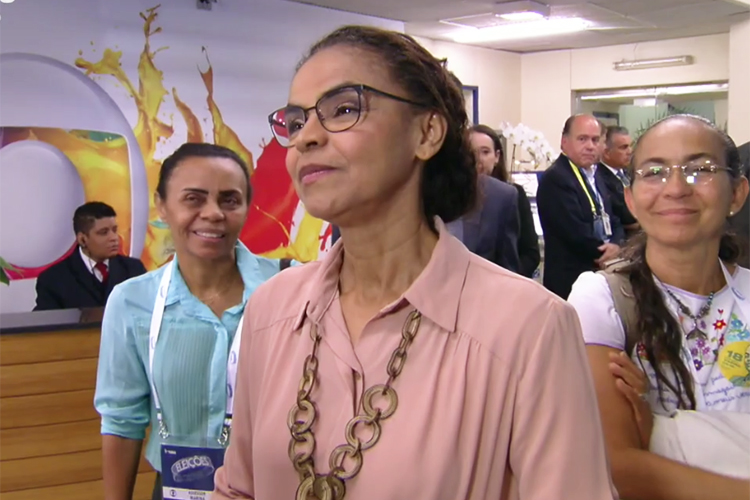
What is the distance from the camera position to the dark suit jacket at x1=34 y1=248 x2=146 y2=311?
14.6 ft

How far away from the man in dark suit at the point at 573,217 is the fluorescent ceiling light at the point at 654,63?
4.18 m

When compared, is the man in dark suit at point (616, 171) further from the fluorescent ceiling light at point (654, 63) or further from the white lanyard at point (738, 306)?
the fluorescent ceiling light at point (654, 63)

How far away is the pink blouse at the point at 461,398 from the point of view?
1069 millimetres

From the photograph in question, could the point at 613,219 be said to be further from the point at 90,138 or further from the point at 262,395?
the point at 262,395

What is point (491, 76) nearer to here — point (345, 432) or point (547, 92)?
point (547, 92)

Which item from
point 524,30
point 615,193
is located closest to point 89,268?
point 615,193

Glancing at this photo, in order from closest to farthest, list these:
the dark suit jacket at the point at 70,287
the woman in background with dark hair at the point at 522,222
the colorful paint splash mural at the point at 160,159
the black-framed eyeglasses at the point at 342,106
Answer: the black-framed eyeglasses at the point at 342,106 < the dark suit jacket at the point at 70,287 < the woman in background with dark hair at the point at 522,222 < the colorful paint splash mural at the point at 160,159

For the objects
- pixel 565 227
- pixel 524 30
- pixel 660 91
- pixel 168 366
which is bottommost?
pixel 168 366

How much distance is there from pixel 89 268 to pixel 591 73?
6457 millimetres

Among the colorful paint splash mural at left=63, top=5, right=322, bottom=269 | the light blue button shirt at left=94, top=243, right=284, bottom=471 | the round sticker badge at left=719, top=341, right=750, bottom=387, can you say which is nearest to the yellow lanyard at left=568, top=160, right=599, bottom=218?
the colorful paint splash mural at left=63, top=5, right=322, bottom=269

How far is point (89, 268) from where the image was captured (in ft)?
15.0

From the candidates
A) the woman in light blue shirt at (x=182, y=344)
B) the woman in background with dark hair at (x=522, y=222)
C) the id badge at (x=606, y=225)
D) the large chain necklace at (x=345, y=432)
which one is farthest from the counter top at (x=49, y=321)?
the id badge at (x=606, y=225)

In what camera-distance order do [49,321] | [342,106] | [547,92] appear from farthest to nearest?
[547,92], [49,321], [342,106]

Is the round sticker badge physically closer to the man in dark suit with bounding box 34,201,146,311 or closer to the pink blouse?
the pink blouse
